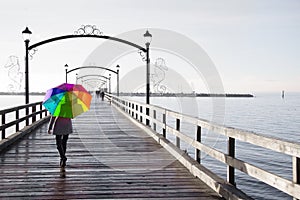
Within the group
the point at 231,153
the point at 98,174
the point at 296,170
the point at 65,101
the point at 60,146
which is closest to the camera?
the point at 296,170

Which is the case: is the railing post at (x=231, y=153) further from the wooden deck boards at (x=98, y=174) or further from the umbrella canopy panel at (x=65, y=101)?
the umbrella canopy panel at (x=65, y=101)

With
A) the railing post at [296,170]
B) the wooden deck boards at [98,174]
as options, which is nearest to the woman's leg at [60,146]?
the wooden deck boards at [98,174]

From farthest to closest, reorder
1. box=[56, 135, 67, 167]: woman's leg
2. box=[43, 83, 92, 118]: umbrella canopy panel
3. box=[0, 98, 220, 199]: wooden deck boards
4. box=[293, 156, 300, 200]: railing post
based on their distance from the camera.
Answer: box=[56, 135, 67, 167]: woman's leg, box=[43, 83, 92, 118]: umbrella canopy panel, box=[0, 98, 220, 199]: wooden deck boards, box=[293, 156, 300, 200]: railing post

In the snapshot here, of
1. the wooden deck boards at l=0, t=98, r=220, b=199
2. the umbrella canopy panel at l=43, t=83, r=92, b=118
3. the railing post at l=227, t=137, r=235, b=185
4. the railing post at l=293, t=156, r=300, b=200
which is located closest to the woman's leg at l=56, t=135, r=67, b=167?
the wooden deck boards at l=0, t=98, r=220, b=199

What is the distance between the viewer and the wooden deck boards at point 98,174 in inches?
246

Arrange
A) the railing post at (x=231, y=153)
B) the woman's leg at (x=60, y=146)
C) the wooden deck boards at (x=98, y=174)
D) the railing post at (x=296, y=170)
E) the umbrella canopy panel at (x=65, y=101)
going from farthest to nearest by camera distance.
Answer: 1. the woman's leg at (x=60, y=146)
2. the umbrella canopy panel at (x=65, y=101)
3. the wooden deck boards at (x=98, y=174)
4. the railing post at (x=231, y=153)
5. the railing post at (x=296, y=170)

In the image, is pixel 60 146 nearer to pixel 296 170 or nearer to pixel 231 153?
pixel 231 153

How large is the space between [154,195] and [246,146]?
18274 millimetres

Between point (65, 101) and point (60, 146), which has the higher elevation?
point (65, 101)

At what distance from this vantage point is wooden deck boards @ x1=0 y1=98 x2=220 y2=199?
6246 mm

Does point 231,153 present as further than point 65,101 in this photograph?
No

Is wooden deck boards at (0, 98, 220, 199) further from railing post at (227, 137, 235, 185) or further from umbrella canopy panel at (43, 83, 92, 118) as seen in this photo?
umbrella canopy panel at (43, 83, 92, 118)

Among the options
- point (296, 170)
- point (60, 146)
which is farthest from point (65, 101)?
point (296, 170)

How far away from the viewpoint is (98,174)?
7664mm
